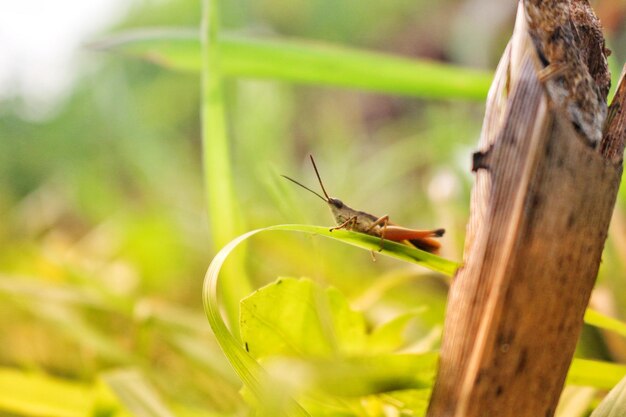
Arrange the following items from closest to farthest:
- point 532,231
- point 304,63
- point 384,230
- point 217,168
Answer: point 532,231
point 384,230
point 217,168
point 304,63

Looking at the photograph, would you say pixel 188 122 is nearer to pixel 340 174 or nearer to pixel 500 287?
pixel 340 174

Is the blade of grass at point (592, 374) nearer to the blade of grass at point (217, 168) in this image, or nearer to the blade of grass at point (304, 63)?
the blade of grass at point (217, 168)

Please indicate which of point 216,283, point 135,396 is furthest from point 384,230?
point 135,396

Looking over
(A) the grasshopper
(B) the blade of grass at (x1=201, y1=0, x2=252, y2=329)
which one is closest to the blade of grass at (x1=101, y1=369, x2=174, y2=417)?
(B) the blade of grass at (x1=201, y1=0, x2=252, y2=329)

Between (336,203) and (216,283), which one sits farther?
(336,203)

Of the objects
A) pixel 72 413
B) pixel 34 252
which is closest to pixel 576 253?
pixel 72 413

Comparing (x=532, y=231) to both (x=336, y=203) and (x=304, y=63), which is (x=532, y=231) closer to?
(x=336, y=203)

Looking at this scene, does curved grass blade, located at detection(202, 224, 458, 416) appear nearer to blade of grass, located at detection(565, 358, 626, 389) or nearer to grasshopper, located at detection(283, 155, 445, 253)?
grasshopper, located at detection(283, 155, 445, 253)
